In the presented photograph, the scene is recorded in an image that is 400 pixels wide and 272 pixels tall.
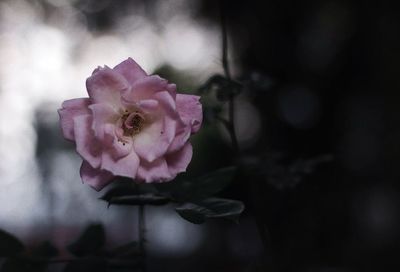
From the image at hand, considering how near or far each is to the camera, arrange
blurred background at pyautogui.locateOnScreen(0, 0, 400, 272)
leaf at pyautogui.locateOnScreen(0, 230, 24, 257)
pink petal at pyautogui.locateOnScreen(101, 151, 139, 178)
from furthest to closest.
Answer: blurred background at pyautogui.locateOnScreen(0, 0, 400, 272) < leaf at pyautogui.locateOnScreen(0, 230, 24, 257) < pink petal at pyautogui.locateOnScreen(101, 151, 139, 178)

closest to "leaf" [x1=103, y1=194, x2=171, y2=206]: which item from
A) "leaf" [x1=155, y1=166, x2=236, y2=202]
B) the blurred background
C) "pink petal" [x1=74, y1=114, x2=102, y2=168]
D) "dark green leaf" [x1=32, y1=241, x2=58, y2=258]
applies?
"leaf" [x1=155, y1=166, x2=236, y2=202]

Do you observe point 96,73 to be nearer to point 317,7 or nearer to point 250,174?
point 250,174

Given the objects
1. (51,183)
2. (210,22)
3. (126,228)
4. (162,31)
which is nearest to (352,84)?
(210,22)

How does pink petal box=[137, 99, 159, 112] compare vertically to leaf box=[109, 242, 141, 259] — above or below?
above

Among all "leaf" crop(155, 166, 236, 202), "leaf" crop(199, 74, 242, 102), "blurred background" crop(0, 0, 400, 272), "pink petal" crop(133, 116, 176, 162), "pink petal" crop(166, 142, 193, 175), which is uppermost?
"leaf" crop(199, 74, 242, 102)

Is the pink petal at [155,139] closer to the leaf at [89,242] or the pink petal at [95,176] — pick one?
the pink petal at [95,176]

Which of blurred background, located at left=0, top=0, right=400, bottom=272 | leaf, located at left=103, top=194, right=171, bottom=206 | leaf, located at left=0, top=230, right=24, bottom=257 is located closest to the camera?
leaf, located at left=103, top=194, right=171, bottom=206

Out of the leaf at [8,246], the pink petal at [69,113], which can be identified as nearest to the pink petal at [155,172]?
the pink petal at [69,113]

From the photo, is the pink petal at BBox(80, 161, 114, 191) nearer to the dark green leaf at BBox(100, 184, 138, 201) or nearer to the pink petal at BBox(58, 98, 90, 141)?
the pink petal at BBox(58, 98, 90, 141)
